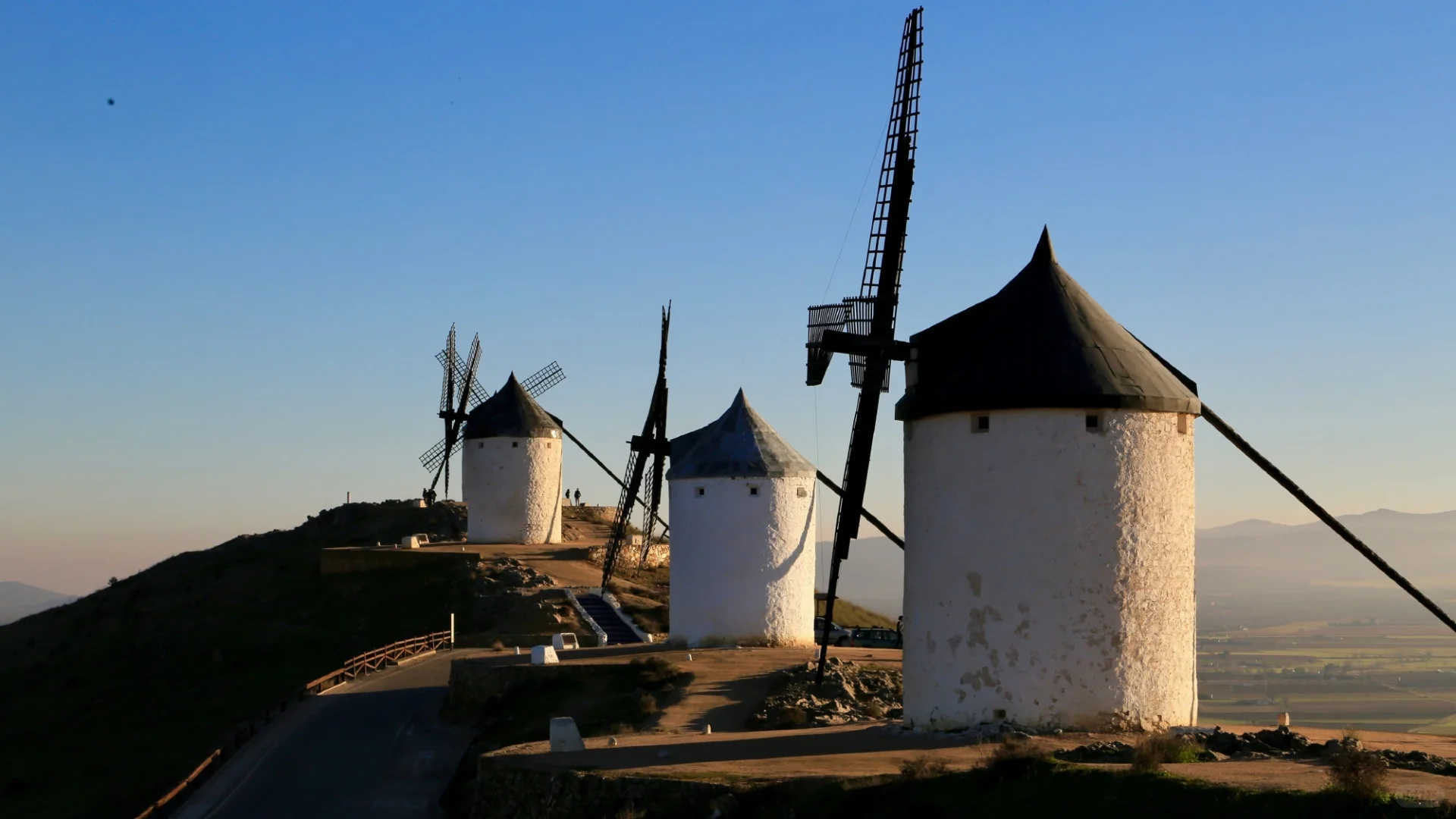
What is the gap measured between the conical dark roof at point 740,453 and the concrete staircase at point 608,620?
24.2ft

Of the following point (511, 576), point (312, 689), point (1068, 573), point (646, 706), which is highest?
point (1068, 573)

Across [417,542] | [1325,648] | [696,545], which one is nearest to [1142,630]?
[696,545]

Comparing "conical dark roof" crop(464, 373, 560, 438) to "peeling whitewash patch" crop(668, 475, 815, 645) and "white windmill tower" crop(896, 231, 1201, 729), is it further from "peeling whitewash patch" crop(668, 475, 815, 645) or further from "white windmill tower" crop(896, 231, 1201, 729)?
"white windmill tower" crop(896, 231, 1201, 729)

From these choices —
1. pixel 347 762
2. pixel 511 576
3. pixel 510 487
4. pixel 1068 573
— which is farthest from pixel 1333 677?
pixel 1068 573

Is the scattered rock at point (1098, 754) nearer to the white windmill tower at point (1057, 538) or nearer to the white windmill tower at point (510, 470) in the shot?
the white windmill tower at point (1057, 538)

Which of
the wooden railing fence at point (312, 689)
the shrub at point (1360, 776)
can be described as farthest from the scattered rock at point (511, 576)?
the shrub at point (1360, 776)

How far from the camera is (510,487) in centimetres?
5688

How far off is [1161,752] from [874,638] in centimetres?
2249

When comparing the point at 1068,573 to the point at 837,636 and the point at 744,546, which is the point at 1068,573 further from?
the point at 837,636

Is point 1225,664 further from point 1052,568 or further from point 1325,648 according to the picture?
point 1052,568

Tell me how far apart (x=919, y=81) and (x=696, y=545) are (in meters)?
13.6

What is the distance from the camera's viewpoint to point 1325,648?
371ft

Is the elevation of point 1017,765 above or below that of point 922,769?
above

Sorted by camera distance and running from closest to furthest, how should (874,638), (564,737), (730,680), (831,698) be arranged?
(564,737), (831,698), (730,680), (874,638)
